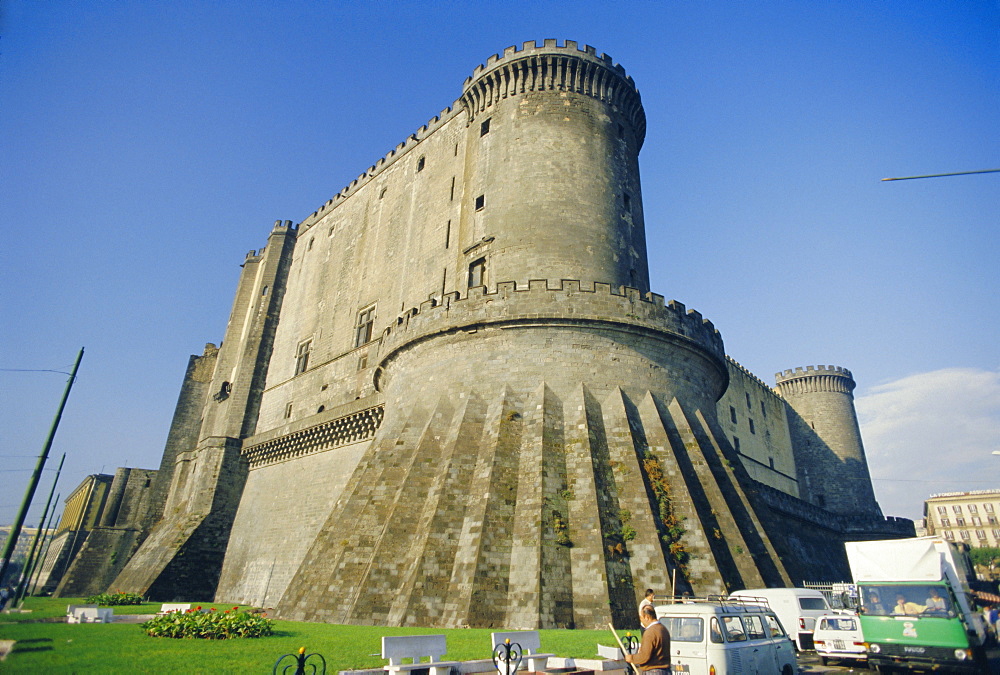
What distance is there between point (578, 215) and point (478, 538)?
11968mm

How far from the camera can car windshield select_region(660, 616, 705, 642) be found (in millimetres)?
7797

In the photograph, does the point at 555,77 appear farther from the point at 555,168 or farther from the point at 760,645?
the point at 760,645

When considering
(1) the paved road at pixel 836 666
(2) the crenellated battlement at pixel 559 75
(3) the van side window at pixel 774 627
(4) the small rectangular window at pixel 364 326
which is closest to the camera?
(3) the van side window at pixel 774 627

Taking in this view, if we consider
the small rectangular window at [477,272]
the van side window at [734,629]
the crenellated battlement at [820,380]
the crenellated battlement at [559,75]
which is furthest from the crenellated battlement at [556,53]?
the crenellated battlement at [820,380]

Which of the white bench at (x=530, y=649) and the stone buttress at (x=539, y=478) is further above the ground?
the stone buttress at (x=539, y=478)

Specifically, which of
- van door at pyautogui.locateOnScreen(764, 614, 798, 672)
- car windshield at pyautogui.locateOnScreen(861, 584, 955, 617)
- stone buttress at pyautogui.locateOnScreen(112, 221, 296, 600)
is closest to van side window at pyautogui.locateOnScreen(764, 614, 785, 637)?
van door at pyautogui.locateOnScreen(764, 614, 798, 672)

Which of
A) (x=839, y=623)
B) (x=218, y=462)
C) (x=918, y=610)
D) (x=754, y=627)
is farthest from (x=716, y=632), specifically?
(x=218, y=462)

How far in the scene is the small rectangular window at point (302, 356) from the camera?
104 ft

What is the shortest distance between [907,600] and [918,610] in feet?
0.74

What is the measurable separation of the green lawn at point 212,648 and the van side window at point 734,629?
2267mm

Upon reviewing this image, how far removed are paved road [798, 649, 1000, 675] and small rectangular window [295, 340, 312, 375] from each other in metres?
25.6

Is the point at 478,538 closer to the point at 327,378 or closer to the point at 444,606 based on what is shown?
the point at 444,606

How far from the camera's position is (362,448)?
22.3m

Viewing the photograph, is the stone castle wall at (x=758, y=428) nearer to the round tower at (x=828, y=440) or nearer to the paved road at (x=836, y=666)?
the round tower at (x=828, y=440)
